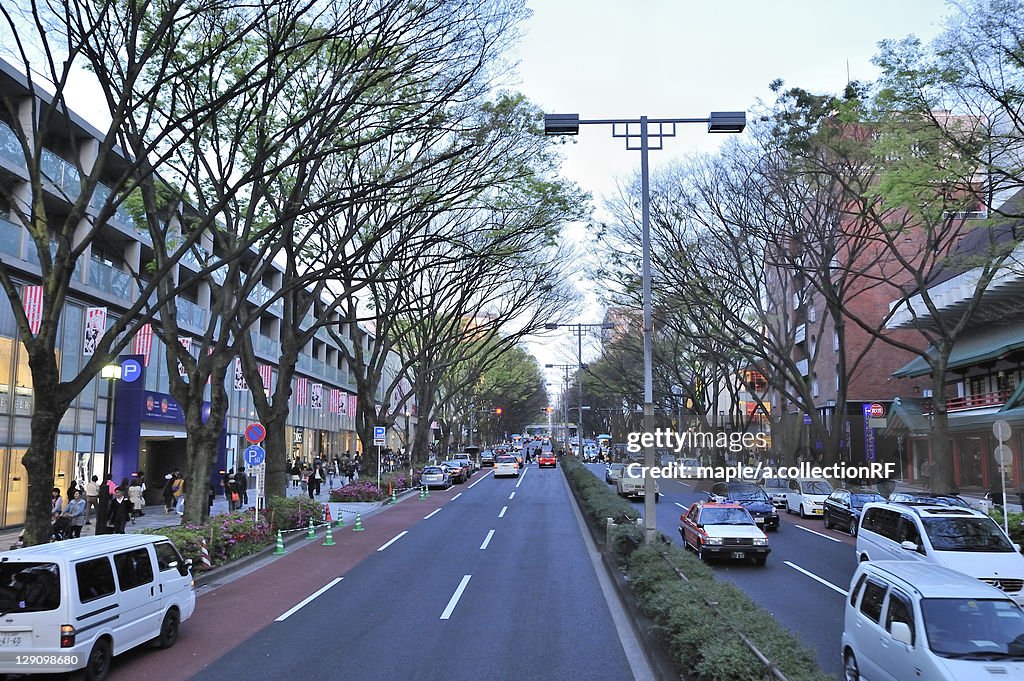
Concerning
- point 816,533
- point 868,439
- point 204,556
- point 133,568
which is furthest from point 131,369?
point 868,439

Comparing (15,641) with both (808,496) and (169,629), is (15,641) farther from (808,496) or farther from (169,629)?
(808,496)

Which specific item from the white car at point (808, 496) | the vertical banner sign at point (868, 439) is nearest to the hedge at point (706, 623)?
the white car at point (808, 496)

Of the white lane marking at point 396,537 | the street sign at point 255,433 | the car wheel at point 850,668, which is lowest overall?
the white lane marking at point 396,537

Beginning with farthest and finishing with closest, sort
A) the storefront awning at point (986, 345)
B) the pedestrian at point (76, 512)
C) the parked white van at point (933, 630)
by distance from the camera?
the storefront awning at point (986, 345) → the pedestrian at point (76, 512) → the parked white van at point (933, 630)

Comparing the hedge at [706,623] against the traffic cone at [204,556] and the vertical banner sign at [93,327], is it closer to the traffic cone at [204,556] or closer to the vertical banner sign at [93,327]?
the traffic cone at [204,556]

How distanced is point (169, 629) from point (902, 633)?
9.35 meters

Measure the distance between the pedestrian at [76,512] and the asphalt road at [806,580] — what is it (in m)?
15.5

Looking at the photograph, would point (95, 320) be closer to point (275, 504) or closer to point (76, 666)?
point (275, 504)

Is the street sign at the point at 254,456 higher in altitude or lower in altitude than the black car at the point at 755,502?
higher

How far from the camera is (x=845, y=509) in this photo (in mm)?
24984

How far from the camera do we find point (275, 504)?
75.4ft

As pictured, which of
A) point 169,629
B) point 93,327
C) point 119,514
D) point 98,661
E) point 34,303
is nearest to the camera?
point 98,661

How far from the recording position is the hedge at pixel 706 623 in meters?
7.23

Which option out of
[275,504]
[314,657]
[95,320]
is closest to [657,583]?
[314,657]
